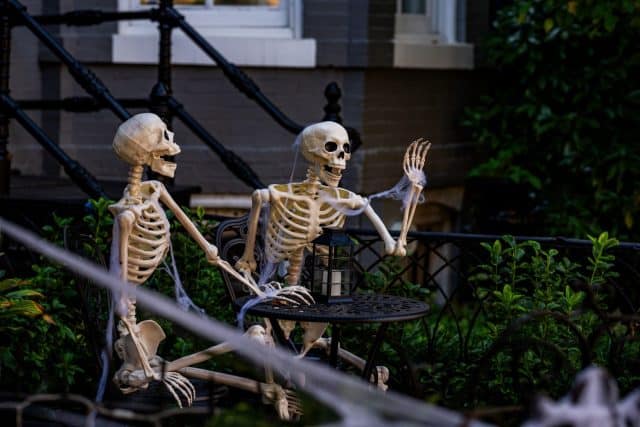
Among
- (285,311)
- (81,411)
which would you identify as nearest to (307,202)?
(285,311)

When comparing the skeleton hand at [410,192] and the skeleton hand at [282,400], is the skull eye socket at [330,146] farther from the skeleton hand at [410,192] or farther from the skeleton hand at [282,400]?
the skeleton hand at [282,400]

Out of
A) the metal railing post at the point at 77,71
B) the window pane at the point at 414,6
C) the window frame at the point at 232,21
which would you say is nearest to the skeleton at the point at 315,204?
the metal railing post at the point at 77,71

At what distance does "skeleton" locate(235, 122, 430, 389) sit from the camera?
441 cm

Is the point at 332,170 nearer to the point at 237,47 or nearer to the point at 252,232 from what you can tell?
the point at 252,232

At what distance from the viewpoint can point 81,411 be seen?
467 centimetres

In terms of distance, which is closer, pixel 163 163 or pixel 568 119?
pixel 163 163

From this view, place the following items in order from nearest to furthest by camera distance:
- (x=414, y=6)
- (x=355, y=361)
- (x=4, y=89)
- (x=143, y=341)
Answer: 1. (x=143, y=341)
2. (x=355, y=361)
3. (x=4, y=89)
4. (x=414, y=6)

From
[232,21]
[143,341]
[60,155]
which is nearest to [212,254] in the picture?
[143,341]

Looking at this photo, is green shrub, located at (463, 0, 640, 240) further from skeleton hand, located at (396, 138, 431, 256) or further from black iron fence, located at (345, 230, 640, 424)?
skeleton hand, located at (396, 138, 431, 256)

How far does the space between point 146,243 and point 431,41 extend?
5.71 metres

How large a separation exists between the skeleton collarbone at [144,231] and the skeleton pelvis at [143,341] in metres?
0.16

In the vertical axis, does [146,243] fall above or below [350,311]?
above

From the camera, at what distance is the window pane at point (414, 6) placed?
31.0 ft

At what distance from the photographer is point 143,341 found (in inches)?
170
